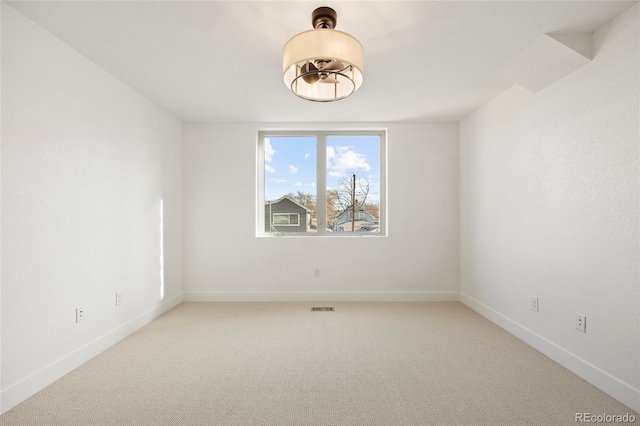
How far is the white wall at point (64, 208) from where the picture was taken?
190 cm

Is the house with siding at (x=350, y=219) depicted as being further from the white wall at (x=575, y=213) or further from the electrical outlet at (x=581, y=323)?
the electrical outlet at (x=581, y=323)

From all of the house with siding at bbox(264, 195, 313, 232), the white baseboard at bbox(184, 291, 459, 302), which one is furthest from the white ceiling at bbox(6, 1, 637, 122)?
the white baseboard at bbox(184, 291, 459, 302)

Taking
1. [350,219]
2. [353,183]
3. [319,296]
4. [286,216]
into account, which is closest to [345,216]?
[350,219]

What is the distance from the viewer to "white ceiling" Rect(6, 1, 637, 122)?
1.89m

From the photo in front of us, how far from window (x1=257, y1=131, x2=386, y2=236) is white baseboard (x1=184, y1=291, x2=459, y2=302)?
82 cm

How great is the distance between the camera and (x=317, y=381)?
2.12 metres

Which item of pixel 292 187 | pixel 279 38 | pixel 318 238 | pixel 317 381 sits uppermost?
pixel 279 38

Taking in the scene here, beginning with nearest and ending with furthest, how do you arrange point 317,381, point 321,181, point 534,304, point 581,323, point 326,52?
point 326,52
point 317,381
point 581,323
point 534,304
point 321,181

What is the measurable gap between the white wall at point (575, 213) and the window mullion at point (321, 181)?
1961mm

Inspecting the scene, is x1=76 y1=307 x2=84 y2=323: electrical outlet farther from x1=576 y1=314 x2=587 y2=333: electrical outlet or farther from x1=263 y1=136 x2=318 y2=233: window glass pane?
x1=576 y1=314 x2=587 y2=333: electrical outlet

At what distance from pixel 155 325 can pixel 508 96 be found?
13.5ft

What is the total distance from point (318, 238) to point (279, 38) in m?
2.54

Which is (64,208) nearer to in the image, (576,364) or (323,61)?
(323,61)

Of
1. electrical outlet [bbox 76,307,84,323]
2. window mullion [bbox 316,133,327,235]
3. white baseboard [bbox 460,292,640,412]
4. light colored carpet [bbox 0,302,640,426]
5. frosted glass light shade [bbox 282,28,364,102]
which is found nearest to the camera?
frosted glass light shade [bbox 282,28,364,102]
